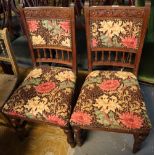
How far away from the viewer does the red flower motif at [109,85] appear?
119cm

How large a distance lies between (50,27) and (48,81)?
367 mm

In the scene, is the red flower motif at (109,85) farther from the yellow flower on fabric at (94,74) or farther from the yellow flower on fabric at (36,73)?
the yellow flower on fabric at (36,73)

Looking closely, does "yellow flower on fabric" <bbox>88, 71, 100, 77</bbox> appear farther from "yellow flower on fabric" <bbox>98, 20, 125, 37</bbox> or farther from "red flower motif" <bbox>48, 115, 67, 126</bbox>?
"red flower motif" <bbox>48, 115, 67, 126</bbox>

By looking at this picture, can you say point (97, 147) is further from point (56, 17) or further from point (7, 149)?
point (56, 17)

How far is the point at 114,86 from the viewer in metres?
1.19

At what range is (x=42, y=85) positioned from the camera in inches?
49.6

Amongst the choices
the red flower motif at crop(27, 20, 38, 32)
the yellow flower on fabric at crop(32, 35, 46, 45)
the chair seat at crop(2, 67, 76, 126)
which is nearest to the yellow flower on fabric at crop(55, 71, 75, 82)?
the chair seat at crop(2, 67, 76, 126)

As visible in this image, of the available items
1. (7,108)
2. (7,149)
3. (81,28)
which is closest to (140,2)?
(81,28)

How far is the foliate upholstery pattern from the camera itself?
112 cm

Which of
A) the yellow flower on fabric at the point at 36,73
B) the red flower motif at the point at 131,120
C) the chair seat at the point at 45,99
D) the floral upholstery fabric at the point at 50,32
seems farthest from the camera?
the yellow flower on fabric at the point at 36,73

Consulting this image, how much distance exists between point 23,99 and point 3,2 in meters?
1.34

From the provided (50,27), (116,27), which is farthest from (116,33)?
(50,27)

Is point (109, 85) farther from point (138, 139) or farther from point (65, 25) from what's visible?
point (65, 25)

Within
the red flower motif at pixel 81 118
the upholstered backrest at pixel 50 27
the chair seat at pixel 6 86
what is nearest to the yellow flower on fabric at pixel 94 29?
the upholstered backrest at pixel 50 27
